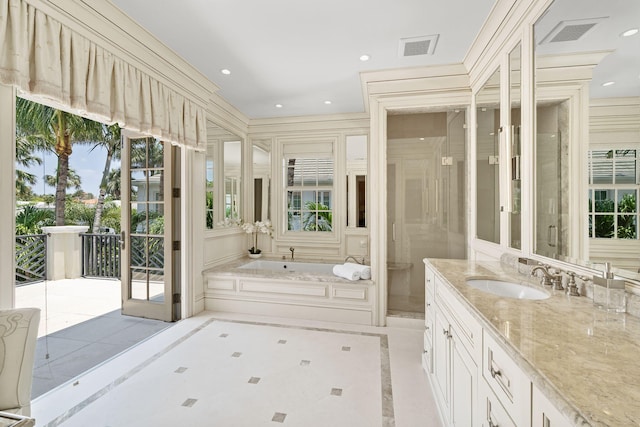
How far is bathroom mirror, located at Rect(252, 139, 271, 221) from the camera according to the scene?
4.75 meters

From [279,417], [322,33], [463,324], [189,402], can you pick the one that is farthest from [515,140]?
[189,402]

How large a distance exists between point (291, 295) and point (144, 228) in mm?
1892

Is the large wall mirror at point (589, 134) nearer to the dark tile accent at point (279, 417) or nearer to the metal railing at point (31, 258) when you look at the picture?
the dark tile accent at point (279, 417)

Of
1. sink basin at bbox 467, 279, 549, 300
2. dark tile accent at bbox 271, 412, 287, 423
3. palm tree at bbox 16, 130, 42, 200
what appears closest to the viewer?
sink basin at bbox 467, 279, 549, 300

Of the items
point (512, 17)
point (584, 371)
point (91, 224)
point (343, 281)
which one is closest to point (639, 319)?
point (584, 371)

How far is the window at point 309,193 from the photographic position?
15.0 ft

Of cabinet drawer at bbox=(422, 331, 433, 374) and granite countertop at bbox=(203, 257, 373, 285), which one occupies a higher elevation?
granite countertop at bbox=(203, 257, 373, 285)

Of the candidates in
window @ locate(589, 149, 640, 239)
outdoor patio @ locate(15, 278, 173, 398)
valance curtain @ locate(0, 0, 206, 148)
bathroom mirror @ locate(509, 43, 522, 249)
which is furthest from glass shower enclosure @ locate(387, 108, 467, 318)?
outdoor patio @ locate(15, 278, 173, 398)

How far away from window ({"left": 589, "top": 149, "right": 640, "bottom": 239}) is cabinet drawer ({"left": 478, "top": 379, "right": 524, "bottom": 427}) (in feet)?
2.70

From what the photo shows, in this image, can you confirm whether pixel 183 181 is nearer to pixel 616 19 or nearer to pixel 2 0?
pixel 2 0

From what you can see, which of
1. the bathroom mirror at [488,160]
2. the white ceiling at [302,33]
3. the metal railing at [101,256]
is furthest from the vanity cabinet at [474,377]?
the metal railing at [101,256]

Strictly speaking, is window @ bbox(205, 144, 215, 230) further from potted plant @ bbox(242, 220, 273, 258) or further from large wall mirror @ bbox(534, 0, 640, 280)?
large wall mirror @ bbox(534, 0, 640, 280)

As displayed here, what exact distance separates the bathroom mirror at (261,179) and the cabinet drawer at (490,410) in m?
3.96

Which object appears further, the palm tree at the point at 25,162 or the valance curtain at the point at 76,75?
the palm tree at the point at 25,162
